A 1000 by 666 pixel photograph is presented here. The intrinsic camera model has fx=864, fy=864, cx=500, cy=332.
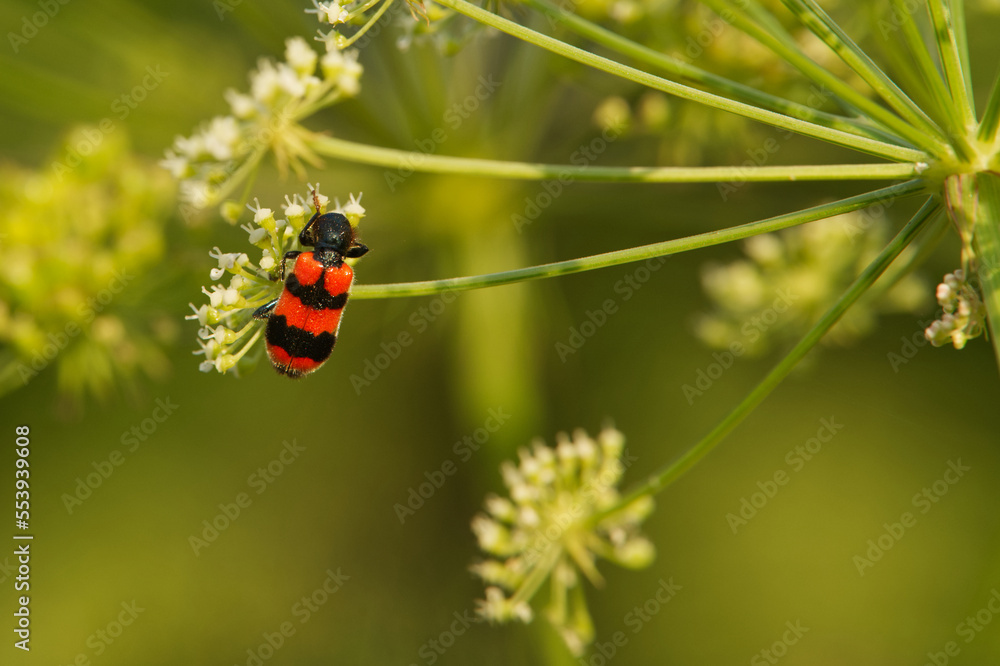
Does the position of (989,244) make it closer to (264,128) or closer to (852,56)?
(852,56)

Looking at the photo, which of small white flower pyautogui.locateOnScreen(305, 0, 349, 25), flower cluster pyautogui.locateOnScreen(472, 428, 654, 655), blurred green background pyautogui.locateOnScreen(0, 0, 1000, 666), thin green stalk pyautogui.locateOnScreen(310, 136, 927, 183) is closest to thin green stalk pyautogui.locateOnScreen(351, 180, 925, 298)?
thin green stalk pyautogui.locateOnScreen(310, 136, 927, 183)

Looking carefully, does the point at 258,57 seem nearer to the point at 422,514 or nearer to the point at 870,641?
the point at 422,514

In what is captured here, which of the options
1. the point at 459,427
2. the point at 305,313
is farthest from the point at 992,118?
the point at 459,427

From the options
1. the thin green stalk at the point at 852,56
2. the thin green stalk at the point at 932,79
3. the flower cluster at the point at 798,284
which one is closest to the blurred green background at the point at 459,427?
the flower cluster at the point at 798,284

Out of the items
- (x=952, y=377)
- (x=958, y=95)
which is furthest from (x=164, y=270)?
(x=952, y=377)

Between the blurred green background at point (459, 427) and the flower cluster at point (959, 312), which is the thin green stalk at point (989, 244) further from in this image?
the blurred green background at point (459, 427)
